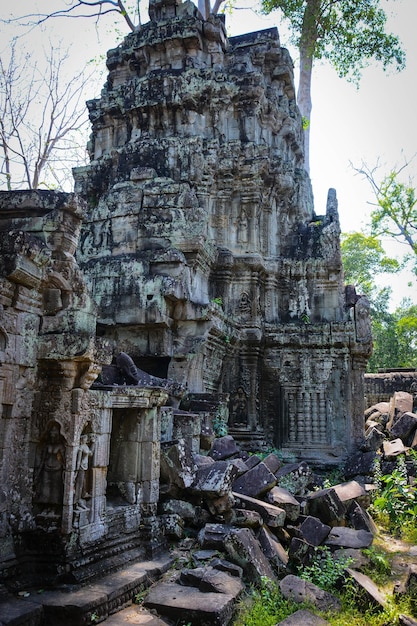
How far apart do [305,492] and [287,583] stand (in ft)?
10.0

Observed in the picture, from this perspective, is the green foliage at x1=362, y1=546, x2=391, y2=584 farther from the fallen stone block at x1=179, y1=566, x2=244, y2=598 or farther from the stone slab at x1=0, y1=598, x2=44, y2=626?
the stone slab at x1=0, y1=598, x2=44, y2=626

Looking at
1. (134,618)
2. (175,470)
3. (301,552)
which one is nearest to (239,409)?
(175,470)

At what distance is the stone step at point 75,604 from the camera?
3.39m

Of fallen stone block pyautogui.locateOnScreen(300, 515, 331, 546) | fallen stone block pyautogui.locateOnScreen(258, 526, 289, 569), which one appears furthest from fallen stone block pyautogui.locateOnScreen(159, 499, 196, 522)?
fallen stone block pyautogui.locateOnScreen(300, 515, 331, 546)

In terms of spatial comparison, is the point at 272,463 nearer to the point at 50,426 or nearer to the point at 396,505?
the point at 396,505

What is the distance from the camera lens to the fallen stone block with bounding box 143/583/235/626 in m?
3.79

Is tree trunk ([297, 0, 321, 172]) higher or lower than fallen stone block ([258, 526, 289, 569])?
higher

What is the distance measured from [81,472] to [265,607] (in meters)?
1.80

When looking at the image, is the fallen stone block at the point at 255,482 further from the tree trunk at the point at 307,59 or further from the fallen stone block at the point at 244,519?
the tree trunk at the point at 307,59

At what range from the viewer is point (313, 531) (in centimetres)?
590

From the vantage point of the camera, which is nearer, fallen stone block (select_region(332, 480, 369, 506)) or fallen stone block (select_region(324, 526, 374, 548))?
fallen stone block (select_region(324, 526, 374, 548))

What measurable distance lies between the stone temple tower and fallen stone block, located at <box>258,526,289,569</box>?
362 cm

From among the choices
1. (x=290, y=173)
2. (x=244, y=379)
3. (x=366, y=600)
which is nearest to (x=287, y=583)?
(x=366, y=600)

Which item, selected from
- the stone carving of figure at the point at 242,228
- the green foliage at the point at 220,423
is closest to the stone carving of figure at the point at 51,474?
the green foliage at the point at 220,423
